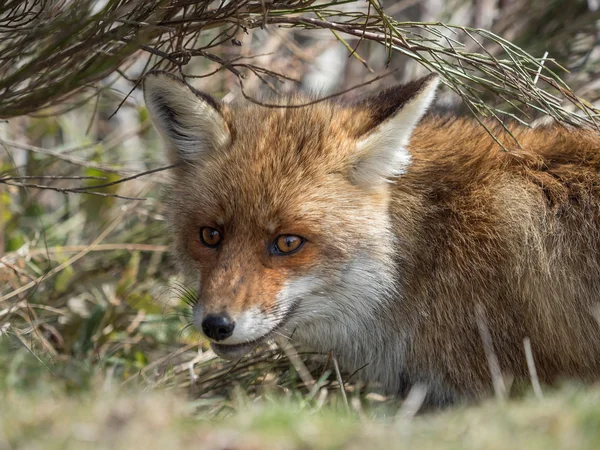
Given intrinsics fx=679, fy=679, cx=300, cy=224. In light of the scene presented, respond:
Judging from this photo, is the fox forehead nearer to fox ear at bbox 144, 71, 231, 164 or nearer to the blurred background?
fox ear at bbox 144, 71, 231, 164

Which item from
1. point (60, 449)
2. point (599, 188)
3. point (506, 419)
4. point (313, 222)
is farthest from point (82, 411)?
point (599, 188)

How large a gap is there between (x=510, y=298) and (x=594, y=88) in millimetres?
3626

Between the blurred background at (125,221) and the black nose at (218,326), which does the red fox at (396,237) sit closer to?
the black nose at (218,326)

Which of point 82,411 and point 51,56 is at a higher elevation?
point 51,56

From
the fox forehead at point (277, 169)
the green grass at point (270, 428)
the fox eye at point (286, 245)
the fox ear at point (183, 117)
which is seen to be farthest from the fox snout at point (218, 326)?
the fox ear at point (183, 117)

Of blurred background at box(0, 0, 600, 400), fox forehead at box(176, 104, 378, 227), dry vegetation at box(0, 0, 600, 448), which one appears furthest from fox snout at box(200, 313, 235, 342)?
blurred background at box(0, 0, 600, 400)

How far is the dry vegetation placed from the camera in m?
2.65

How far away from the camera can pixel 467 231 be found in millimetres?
4551

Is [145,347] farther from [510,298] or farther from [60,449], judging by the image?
[60,449]

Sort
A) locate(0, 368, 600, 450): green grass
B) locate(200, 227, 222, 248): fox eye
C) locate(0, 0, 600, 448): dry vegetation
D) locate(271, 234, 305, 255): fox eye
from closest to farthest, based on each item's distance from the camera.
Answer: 1. locate(0, 368, 600, 450): green grass
2. locate(0, 0, 600, 448): dry vegetation
3. locate(271, 234, 305, 255): fox eye
4. locate(200, 227, 222, 248): fox eye

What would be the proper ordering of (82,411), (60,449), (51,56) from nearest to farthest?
(60,449) < (82,411) < (51,56)

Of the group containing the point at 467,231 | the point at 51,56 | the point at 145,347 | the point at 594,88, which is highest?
the point at 51,56

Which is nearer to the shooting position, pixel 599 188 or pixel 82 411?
pixel 82 411

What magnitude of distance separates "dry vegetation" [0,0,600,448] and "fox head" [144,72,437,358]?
0.28 meters
